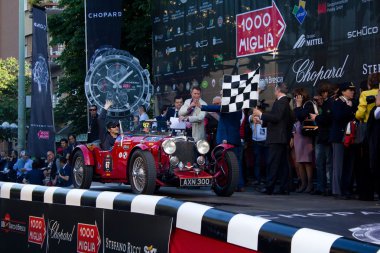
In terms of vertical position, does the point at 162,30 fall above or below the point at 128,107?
above

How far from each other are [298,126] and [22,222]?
25.5 feet

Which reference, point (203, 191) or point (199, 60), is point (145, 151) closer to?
point (203, 191)

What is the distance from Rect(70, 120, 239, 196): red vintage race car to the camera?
37.0ft

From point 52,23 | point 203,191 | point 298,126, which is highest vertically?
point 52,23

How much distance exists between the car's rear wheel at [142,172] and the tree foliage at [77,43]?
13.1 meters

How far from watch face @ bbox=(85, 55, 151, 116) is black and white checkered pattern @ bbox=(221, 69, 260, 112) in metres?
4.10

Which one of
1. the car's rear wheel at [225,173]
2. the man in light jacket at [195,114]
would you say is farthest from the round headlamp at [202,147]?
the man in light jacket at [195,114]

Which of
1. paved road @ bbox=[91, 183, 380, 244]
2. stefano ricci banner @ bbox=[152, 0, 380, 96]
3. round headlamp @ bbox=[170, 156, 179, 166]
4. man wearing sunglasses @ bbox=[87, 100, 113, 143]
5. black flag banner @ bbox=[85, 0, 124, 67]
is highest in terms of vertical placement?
black flag banner @ bbox=[85, 0, 124, 67]

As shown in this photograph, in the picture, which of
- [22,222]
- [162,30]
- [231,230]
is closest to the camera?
[231,230]

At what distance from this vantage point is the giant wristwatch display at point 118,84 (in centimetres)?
1647

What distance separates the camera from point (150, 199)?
439cm

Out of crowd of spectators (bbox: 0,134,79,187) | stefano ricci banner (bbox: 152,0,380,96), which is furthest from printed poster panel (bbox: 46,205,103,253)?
crowd of spectators (bbox: 0,134,79,187)

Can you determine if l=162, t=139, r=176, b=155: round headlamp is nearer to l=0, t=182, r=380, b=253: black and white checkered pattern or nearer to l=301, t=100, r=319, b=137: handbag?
l=301, t=100, r=319, b=137: handbag

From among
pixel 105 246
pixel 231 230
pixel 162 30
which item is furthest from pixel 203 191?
pixel 231 230
